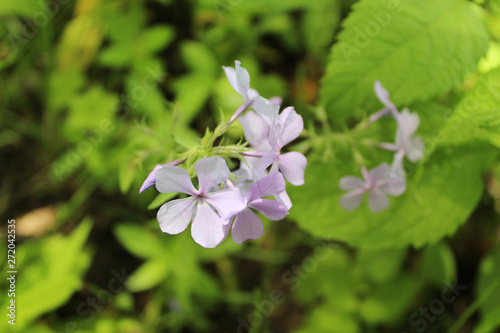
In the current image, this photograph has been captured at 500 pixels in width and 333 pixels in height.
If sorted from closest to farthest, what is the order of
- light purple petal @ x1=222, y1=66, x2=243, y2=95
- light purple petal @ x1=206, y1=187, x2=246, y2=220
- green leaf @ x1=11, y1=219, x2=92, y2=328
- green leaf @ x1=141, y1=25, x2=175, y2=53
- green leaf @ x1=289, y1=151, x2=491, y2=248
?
1. light purple petal @ x1=206, y1=187, x2=246, y2=220
2. light purple petal @ x1=222, y1=66, x2=243, y2=95
3. green leaf @ x1=289, y1=151, x2=491, y2=248
4. green leaf @ x1=11, y1=219, x2=92, y2=328
5. green leaf @ x1=141, y1=25, x2=175, y2=53

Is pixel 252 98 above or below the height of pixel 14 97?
above

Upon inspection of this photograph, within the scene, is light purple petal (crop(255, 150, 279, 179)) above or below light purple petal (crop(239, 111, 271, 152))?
above

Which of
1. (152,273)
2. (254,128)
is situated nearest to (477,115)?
(254,128)

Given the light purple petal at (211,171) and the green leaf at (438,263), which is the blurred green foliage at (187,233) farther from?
the light purple petal at (211,171)

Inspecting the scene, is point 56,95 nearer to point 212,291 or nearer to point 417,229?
point 212,291

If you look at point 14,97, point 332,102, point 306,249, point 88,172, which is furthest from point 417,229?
point 14,97

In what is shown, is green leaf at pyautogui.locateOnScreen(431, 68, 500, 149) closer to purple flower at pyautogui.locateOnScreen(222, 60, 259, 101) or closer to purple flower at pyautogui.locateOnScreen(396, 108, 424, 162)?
purple flower at pyautogui.locateOnScreen(396, 108, 424, 162)

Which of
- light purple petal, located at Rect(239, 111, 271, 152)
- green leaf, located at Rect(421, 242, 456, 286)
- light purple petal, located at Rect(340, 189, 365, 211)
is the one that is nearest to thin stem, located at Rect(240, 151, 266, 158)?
light purple petal, located at Rect(239, 111, 271, 152)
